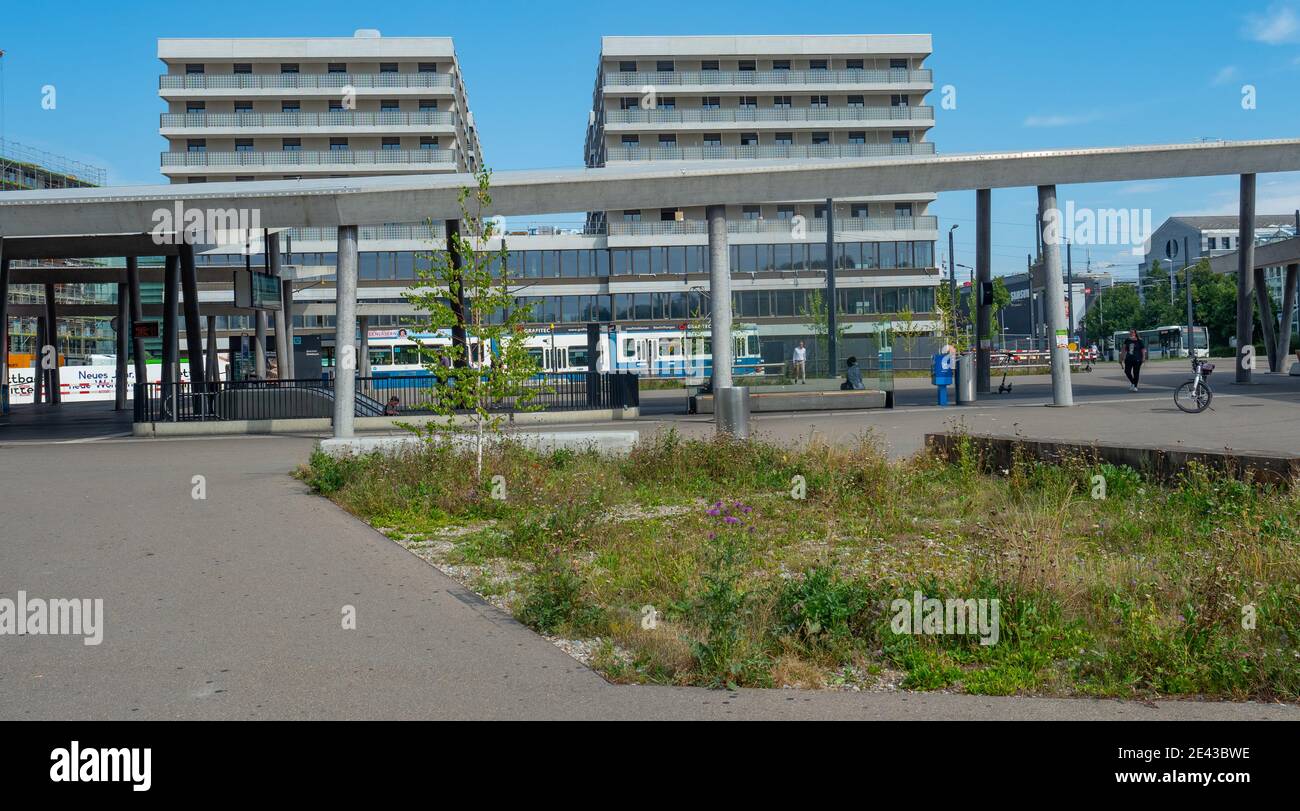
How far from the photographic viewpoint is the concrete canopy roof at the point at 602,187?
22.8 m

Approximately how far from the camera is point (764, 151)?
7512cm

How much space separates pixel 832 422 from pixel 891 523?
52.2 feet

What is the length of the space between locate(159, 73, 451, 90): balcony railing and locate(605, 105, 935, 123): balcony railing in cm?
1196

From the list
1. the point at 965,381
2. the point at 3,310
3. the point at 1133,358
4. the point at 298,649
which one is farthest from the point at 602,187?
the point at 3,310

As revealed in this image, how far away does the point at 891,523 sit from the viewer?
9.93 metres

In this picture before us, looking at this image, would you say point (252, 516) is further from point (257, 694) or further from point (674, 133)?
point (674, 133)

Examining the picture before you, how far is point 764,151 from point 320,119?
1100 inches

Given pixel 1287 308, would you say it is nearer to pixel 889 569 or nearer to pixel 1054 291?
pixel 1054 291

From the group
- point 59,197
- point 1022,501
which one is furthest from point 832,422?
point 59,197

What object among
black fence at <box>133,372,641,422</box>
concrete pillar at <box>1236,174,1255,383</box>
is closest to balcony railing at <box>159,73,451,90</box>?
black fence at <box>133,372,641,422</box>

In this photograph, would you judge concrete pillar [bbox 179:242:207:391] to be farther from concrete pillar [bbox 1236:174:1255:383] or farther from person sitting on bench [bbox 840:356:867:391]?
concrete pillar [bbox 1236:174:1255:383]

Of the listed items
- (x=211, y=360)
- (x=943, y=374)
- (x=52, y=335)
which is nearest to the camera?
(x=943, y=374)

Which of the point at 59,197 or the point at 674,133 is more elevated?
the point at 674,133
